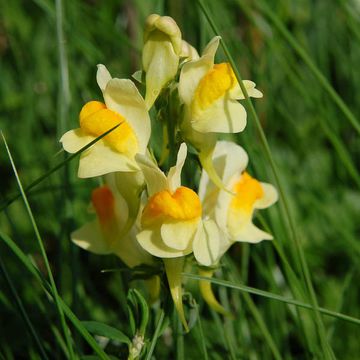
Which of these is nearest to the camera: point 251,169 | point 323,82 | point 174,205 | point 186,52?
point 174,205

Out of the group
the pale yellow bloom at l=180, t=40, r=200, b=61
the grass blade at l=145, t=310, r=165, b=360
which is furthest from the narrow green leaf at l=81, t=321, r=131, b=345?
the pale yellow bloom at l=180, t=40, r=200, b=61

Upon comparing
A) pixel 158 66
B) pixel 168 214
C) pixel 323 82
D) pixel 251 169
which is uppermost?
pixel 158 66

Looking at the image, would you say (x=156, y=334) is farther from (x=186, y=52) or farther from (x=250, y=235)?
(x=186, y=52)

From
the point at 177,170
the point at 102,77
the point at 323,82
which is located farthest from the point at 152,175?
the point at 323,82

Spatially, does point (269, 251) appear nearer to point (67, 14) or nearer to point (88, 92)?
point (88, 92)

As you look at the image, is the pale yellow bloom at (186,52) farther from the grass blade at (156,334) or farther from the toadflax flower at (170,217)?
the grass blade at (156,334)

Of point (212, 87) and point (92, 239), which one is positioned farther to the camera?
point (92, 239)

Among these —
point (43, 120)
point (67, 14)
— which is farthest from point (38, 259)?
point (67, 14)

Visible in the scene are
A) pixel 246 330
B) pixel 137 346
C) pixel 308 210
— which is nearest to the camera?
pixel 137 346
